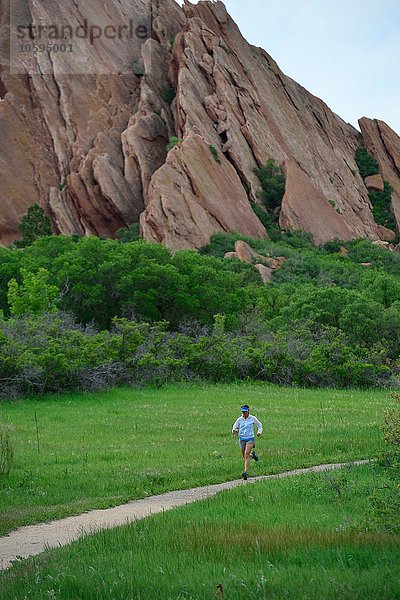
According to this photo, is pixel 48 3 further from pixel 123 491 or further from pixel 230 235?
pixel 123 491

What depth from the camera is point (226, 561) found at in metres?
8.67

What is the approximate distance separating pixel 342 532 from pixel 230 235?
66.1 meters

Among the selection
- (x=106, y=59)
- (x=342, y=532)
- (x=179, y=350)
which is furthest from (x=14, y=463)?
(x=106, y=59)

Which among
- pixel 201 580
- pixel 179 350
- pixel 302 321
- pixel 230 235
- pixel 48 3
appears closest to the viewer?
pixel 201 580

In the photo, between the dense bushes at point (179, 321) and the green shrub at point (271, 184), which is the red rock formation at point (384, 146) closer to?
the green shrub at point (271, 184)

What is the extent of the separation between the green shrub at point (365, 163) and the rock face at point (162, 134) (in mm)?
2434

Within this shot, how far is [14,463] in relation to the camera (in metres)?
18.0

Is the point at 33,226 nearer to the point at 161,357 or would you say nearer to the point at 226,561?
the point at 161,357

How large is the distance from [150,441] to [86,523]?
359 inches

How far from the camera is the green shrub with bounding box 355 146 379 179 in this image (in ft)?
373

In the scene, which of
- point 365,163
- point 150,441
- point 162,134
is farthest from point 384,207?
point 150,441

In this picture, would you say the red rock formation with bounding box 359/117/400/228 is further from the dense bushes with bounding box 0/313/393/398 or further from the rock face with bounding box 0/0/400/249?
the dense bushes with bounding box 0/313/393/398

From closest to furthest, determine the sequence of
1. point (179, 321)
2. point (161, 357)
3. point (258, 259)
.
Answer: point (161, 357)
point (179, 321)
point (258, 259)

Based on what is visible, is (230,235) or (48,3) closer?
(230,235)
